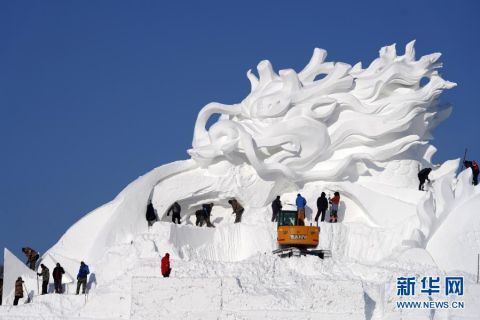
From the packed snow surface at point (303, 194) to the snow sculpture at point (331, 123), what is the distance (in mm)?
47

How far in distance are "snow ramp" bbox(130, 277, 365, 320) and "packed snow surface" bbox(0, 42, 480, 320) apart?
175 centimetres

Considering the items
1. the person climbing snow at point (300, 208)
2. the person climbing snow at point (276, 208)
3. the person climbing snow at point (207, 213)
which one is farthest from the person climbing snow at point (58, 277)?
the person climbing snow at point (300, 208)

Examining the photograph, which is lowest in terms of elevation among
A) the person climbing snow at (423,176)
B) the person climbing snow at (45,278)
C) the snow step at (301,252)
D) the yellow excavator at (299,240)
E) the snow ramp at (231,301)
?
the snow ramp at (231,301)

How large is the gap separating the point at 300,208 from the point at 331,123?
14.4 feet

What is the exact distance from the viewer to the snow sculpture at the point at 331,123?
146 feet

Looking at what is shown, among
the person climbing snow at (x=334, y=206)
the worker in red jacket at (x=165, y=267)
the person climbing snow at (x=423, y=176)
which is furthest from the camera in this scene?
the person climbing snow at (x=423, y=176)

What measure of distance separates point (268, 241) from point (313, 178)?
3.46 m

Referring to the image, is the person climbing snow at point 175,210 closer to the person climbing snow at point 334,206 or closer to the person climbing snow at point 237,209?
the person climbing snow at point 237,209

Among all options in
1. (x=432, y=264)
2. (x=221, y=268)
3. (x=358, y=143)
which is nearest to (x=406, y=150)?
(x=358, y=143)

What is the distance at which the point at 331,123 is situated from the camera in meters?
45.6

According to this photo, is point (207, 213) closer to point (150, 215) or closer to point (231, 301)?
point (150, 215)

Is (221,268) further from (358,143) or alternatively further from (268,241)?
(358,143)

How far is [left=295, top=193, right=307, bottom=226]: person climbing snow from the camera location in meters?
41.7
